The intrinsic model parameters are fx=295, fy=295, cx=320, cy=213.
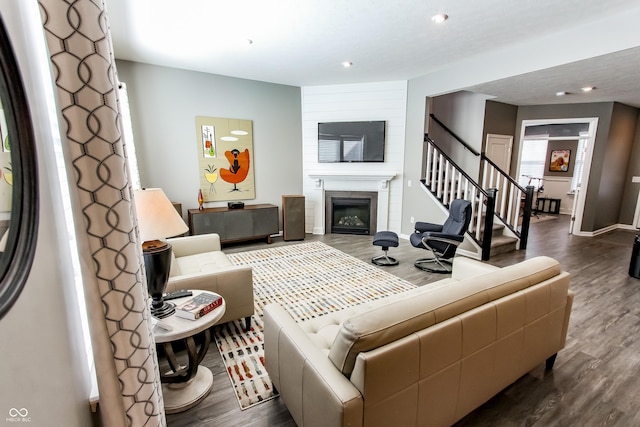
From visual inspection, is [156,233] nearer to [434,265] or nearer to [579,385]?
[579,385]

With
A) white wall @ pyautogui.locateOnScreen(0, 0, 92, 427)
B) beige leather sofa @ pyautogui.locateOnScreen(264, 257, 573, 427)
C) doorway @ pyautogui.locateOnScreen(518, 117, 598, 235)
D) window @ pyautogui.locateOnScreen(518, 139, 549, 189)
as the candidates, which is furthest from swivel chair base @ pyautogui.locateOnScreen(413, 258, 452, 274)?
window @ pyautogui.locateOnScreen(518, 139, 549, 189)

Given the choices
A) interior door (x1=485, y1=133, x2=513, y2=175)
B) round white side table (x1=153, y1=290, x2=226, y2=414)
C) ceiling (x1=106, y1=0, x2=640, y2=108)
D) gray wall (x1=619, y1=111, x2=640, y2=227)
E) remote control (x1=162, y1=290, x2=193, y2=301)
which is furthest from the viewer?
gray wall (x1=619, y1=111, x2=640, y2=227)

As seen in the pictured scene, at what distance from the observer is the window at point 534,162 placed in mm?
8555

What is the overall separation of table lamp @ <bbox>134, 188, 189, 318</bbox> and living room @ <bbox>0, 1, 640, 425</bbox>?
Result: 0.52 m

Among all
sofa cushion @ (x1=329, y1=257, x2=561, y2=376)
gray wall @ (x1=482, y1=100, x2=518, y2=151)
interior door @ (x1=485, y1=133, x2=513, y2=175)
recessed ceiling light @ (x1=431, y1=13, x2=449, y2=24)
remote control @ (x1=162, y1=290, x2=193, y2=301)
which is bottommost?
remote control @ (x1=162, y1=290, x2=193, y2=301)

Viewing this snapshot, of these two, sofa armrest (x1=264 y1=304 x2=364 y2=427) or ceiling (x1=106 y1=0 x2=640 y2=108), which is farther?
ceiling (x1=106 y1=0 x2=640 y2=108)

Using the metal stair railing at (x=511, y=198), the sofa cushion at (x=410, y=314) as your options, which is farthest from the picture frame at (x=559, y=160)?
the sofa cushion at (x=410, y=314)

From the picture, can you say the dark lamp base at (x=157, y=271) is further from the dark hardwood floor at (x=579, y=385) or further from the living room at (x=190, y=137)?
the dark hardwood floor at (x=579, y=385)

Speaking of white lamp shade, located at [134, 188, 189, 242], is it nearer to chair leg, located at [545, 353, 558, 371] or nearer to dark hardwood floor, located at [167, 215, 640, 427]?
dark hardwood floor, located at [167, 215, 640, 427]

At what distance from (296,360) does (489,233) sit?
3930mm

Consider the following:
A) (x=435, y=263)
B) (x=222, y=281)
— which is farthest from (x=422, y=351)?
(x=435, y=263)

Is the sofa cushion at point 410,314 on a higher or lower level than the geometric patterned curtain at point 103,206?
lower

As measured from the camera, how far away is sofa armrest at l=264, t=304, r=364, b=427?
1.10 metres

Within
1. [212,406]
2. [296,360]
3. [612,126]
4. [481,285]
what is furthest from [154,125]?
[612,126]
